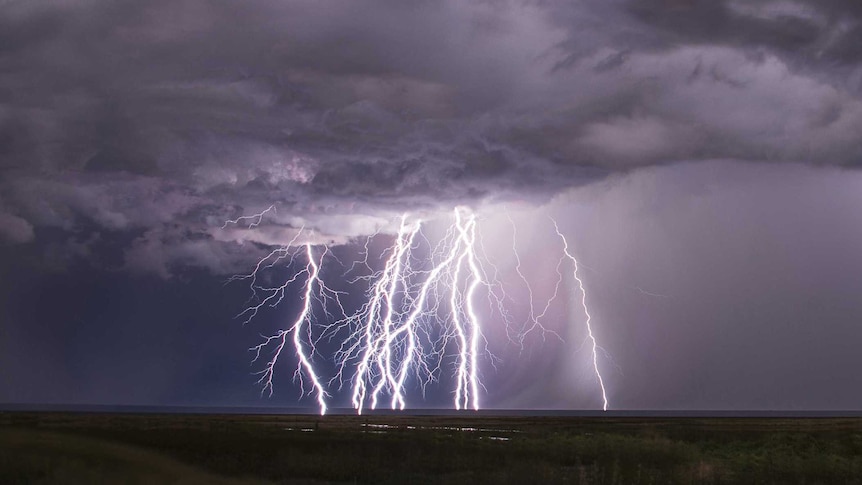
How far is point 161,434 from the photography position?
127 ft

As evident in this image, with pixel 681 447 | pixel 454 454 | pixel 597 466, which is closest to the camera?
pixel 597 466

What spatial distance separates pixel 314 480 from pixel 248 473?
1.82m

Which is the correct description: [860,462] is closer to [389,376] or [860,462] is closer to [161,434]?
[389,376]

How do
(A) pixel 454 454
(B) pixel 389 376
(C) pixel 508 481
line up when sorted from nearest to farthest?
(C) pixel 508 481
(A) pixel 454 454
(B) pixel 389 376

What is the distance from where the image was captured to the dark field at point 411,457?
22672 mm

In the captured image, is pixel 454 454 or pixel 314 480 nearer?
pixel 314 480

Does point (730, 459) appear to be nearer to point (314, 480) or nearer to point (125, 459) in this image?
point (314, 480)

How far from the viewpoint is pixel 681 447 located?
3666cm

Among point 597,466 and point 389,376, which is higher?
point 389,376

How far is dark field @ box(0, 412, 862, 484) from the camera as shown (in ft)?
74.4

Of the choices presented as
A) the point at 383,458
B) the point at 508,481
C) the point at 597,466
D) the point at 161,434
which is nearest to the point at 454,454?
the point at 383,458

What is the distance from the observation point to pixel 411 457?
31062 millimetres

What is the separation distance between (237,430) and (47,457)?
2101 centimetres

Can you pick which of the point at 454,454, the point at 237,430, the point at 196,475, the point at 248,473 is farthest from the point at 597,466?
the point at 237,430
